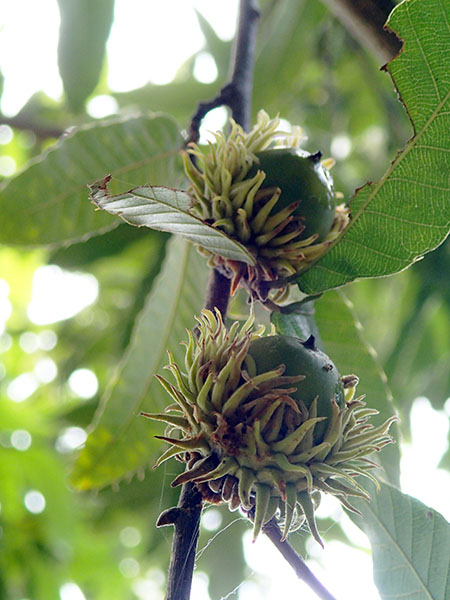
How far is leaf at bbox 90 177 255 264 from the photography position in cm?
76

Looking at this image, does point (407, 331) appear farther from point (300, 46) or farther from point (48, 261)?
point (48, 261)

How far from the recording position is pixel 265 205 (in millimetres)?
900

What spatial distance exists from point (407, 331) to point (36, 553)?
153 cm

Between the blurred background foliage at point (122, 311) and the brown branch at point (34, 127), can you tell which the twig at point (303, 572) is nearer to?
the blurred background foliage at point (122, 311)

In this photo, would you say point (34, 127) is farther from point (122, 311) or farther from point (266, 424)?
point (266, 424)

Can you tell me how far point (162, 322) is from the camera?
1338 millimetres

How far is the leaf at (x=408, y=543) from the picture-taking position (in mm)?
904

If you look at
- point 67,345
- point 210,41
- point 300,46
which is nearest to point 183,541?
point 300,46

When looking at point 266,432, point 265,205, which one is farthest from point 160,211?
point 266,432

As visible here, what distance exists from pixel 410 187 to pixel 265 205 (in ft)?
0.59

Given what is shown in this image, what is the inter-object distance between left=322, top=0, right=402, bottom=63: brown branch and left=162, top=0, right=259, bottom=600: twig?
0.64 ft

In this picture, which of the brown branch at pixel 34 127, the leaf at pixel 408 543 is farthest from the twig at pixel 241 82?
the brown branch at pixel 34 127

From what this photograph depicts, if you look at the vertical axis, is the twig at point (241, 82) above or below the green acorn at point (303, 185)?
above

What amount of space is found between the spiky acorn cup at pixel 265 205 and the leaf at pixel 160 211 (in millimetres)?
72
